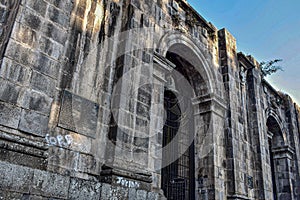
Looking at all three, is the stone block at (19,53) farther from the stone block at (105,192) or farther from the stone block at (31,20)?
the stone block at (105,192)

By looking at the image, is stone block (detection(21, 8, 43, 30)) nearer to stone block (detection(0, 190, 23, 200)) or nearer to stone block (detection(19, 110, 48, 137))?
stone block (detection(19, 110, 48, 137))

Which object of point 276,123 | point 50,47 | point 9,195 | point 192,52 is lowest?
point 9,195

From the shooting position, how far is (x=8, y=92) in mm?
3688

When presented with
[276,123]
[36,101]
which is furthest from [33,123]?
[276,123]

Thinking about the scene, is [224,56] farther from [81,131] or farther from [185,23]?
[81,131]

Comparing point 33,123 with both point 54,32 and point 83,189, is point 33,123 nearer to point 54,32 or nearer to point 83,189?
point 83,189

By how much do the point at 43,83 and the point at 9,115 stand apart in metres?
0.66

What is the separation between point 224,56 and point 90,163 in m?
6.32

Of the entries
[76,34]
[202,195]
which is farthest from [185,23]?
[202,195]

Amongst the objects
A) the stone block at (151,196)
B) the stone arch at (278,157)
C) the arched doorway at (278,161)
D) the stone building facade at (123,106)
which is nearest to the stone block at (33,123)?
the stone building facade at (123,106)

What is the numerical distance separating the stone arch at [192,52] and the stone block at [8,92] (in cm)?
449

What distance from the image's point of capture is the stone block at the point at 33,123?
3.73 m

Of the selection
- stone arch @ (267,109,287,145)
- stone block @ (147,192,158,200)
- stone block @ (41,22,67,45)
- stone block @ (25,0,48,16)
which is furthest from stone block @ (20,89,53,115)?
stone arch @ (267,109,287,145)

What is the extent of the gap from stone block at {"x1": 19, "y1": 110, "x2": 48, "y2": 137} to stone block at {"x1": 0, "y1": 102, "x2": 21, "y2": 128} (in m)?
0.06
